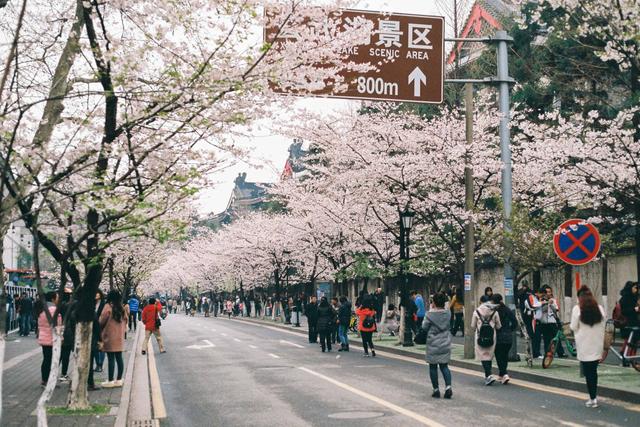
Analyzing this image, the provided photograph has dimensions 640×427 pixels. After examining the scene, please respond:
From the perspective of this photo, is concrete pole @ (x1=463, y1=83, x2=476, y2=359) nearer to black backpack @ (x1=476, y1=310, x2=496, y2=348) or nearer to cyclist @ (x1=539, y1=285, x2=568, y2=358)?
cyclist @ (x1=539, y1=285, x2=568, y2=358)

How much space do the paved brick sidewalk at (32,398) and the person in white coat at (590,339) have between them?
22.2ft

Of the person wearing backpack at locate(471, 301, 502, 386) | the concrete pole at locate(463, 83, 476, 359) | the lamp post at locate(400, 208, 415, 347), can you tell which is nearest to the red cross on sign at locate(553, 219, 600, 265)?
the person wearing backpack at locate(471, 301, 502, 386)

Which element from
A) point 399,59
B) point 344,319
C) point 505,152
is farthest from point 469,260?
point 399,59

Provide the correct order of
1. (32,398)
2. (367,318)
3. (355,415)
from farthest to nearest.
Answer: (367,318), (32,398), (355,415)

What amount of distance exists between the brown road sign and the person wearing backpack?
412cm

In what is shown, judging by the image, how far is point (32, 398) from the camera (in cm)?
1262

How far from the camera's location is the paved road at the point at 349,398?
10297mm

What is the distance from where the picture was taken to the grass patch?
1069 centimetres

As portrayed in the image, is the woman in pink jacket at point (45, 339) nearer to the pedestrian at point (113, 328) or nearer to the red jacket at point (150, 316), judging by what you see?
the pedestrian at point (113, 328)

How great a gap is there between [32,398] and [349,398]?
5.36 m

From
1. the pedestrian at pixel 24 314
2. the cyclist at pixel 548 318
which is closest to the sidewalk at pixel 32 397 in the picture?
the cyclist at pixel 548 318

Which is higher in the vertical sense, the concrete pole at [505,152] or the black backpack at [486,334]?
the concrete pole at [505,152]

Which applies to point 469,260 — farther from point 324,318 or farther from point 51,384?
point 51,384

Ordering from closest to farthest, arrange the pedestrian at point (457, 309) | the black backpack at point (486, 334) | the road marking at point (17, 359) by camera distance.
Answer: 1. the black backpack at point (486, 334)
2. the road marking at point (17, 359)
3. the pedestrian at point (457, 309)
